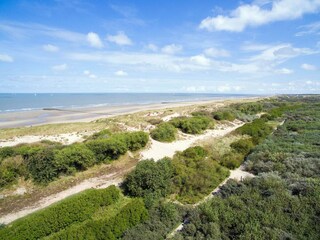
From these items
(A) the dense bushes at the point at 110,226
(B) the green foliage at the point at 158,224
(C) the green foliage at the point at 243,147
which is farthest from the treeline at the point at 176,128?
(A) the dense bushes at the point at 110,226

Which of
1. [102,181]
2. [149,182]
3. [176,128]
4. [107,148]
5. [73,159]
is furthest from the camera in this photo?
[176,128]

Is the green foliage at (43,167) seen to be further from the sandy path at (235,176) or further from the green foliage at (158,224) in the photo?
the sandy path at (235,176)

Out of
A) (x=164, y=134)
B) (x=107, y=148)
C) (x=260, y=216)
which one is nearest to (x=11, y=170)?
(x=107, y=148)

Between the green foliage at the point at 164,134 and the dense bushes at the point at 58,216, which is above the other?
the green foliage at the point at 164,134

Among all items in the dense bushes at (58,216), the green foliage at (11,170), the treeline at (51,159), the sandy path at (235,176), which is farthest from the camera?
the treeline at (51,159)

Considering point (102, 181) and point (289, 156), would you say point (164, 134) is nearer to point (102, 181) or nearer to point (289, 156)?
point (102, 181)
